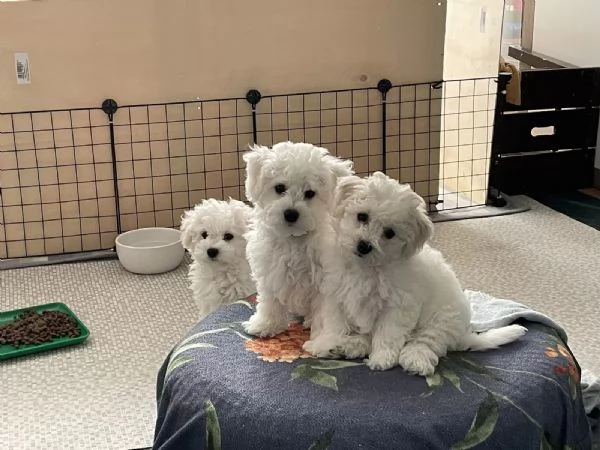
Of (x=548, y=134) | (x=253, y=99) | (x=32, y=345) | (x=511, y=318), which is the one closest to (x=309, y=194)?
(x=511, y=318)

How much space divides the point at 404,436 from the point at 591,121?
10.3 feet

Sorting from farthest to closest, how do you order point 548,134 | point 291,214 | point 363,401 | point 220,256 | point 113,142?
point 548,134 → point 113,142 → point 220,256 → point 291,214 → point 363,401

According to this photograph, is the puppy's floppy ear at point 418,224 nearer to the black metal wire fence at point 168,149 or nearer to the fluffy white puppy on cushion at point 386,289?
the fluffy white puppy on cushion at point 386,289

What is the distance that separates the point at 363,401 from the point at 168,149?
84.7 inches

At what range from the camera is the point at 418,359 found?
167 centimetres

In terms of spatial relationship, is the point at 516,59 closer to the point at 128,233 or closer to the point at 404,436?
the point at 128,233

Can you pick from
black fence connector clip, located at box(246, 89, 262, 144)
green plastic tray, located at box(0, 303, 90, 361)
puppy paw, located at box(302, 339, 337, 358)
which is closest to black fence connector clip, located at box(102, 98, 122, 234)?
black fence connector clip, located at box(246, 89, 262, 144)

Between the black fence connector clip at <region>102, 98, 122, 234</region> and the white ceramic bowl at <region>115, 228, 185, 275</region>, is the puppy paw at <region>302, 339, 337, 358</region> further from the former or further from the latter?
the black fence connector clip at <region>102, 98, 122, 234</region>

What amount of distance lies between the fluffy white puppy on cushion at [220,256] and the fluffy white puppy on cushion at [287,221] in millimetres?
557

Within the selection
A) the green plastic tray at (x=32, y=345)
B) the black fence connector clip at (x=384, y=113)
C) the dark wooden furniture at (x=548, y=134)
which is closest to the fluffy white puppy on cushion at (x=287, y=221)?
the green plastic tray at (x=32, y=345)

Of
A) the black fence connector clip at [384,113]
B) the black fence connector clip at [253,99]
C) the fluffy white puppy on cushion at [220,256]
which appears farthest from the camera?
the black fence connector clip at [384,113]

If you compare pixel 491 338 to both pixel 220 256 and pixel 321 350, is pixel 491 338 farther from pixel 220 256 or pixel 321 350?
pixel 220 256

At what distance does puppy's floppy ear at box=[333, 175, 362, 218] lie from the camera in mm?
1711

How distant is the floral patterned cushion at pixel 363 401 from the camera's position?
1533mm
